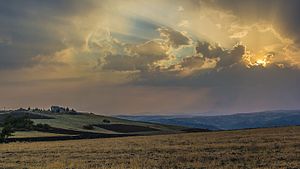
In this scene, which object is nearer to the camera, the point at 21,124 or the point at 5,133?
the point at 5,133

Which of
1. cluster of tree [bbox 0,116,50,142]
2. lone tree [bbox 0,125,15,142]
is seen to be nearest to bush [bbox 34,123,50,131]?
cluster of tree [bbox 0,116,50,142]

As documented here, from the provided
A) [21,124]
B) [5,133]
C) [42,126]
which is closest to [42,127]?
[42,126]

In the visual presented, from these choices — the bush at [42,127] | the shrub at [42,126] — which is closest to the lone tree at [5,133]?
the bush at [42,127]

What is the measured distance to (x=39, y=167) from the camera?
37000 millimetres

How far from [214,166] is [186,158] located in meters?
7.47

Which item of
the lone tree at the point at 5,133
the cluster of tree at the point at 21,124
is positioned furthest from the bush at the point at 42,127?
the lone tree at the point at 5,133

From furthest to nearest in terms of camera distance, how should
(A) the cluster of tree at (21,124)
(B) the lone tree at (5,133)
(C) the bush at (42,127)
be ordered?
(C) the bush at (42,127)
(A) the cluster of tree at (21,124)
(B) the lone tree at (5,133)

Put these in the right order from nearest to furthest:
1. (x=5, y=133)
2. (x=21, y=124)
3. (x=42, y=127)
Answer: (x=5, y=133) → (x=21, y=124) → (x=42, y=127)

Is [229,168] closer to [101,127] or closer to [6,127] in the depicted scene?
[6,127]

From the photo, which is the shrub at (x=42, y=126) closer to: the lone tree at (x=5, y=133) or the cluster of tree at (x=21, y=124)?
the cluster of tree at (x=21, y=124)

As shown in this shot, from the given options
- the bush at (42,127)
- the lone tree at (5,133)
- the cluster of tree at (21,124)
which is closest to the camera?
the lone tree at (5,133)

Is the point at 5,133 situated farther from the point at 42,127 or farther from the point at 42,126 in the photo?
the point at 42,126

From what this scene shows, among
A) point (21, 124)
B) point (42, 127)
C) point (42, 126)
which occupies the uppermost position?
point (21, 124)

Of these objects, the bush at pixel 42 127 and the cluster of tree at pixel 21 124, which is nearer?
the cluster of tree at pixel 21 124
